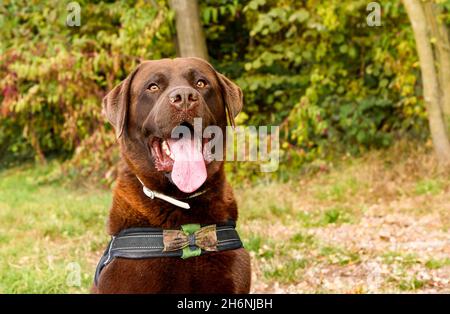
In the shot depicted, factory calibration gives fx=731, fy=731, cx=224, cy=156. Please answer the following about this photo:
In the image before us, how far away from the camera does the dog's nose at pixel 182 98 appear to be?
325cm

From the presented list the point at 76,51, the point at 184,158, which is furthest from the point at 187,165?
the point at 76,51

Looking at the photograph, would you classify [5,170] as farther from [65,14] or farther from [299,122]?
[299,122]

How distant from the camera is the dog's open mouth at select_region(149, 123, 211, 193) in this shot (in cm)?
333

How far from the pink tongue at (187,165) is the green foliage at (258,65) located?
6481mm

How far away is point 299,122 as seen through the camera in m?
10.2

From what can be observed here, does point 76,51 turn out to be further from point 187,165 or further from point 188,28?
point 187,165

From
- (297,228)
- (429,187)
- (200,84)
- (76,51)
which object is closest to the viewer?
(200,84)

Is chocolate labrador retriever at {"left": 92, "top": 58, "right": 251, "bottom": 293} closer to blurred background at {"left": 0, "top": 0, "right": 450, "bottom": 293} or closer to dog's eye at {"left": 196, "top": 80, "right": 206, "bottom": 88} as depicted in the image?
dog's eye at {"left": 196, "top": 80, "right": 206, "bottom": 88}

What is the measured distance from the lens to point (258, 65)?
35.8 ft

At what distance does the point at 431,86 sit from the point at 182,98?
682 cm

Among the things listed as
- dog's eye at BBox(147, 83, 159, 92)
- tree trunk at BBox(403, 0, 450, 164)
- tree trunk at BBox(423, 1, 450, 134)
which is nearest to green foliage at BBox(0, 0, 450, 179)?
tree trunk at BBox(423, 1, 450, 134)

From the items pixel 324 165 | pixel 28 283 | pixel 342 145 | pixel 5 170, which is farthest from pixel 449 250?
pixel 5 170

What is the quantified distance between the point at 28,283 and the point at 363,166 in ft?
18.2

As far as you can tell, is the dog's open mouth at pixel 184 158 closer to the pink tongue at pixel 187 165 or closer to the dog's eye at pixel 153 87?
the pink tongue at pixel 187 165
